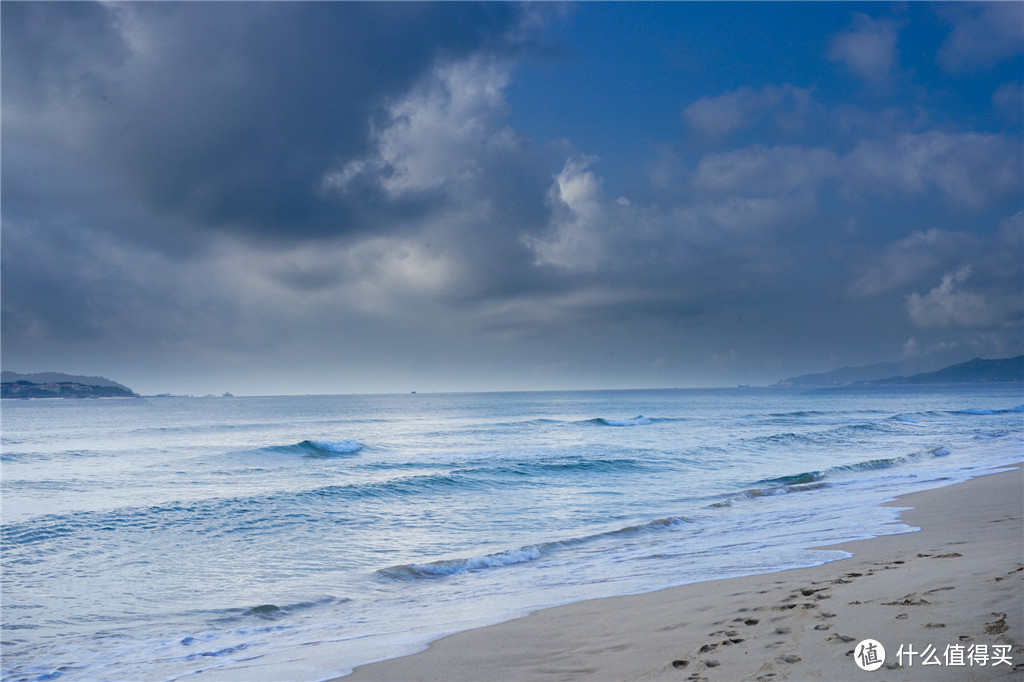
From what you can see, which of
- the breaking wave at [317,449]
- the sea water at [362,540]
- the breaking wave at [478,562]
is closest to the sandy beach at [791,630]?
the sea water at [362,540]

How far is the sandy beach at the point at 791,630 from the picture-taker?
425 centimetres

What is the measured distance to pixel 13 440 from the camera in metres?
43.4

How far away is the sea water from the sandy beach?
90 centimetres

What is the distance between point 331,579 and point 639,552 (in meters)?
6.38

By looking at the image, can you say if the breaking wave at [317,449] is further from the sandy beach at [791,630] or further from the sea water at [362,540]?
the sandy beach at [791,630]

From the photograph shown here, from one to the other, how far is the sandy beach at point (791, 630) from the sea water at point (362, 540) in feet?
2.97

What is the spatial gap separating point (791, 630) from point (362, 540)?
36.3ft

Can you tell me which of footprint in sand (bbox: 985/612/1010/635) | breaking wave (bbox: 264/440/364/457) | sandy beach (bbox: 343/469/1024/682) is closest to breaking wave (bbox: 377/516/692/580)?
sandy beach (bbox: 343/469/1024/682)

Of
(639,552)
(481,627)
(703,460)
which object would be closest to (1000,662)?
(481,627)

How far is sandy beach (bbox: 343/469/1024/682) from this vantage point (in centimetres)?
425

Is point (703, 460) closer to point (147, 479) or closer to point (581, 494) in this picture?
point (581, 494)

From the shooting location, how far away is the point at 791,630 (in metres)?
5.27

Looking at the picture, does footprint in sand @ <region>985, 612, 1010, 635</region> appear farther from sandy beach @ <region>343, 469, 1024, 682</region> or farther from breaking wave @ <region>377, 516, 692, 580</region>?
breaking wave @ <region>377, 516, 692, 580</region>

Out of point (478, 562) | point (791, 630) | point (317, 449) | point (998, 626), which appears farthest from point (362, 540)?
point (317, 449)
